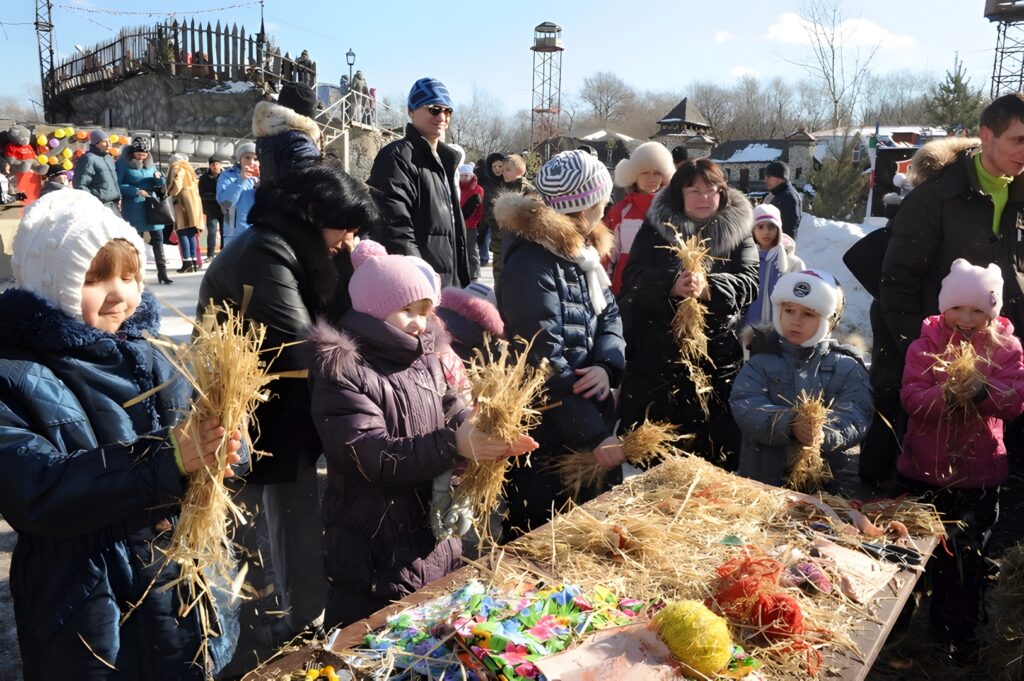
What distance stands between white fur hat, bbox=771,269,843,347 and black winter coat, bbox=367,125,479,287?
6.09 feet

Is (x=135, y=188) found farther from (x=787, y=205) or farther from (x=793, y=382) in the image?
(x=793, y=382)

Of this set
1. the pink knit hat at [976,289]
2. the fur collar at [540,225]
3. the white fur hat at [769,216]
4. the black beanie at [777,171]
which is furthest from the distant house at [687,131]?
the fur collar at [540,225]

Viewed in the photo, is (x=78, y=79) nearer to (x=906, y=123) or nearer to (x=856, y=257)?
(x=856, y=257)

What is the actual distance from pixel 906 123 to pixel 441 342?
73425mm

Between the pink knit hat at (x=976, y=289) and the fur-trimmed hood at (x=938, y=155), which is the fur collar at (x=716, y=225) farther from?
the pink knit hat at (x=976, y=289)

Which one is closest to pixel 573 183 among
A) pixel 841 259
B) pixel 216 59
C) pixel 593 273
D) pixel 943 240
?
pixel 593 273

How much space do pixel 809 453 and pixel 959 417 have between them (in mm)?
681

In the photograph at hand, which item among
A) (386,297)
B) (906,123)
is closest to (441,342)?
(386,297)

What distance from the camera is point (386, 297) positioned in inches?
98.0

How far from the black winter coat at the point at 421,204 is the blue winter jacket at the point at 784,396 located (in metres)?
1.85

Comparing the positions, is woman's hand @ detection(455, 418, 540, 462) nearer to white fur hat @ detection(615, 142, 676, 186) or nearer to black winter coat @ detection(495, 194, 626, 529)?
black winter coat @ detection(495, 194, 626, 529)

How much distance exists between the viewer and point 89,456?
66.0 inches

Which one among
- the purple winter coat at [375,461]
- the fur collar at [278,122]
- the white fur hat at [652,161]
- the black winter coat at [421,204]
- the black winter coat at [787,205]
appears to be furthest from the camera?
the black winter coat at [787,205]

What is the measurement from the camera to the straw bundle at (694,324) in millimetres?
3602
